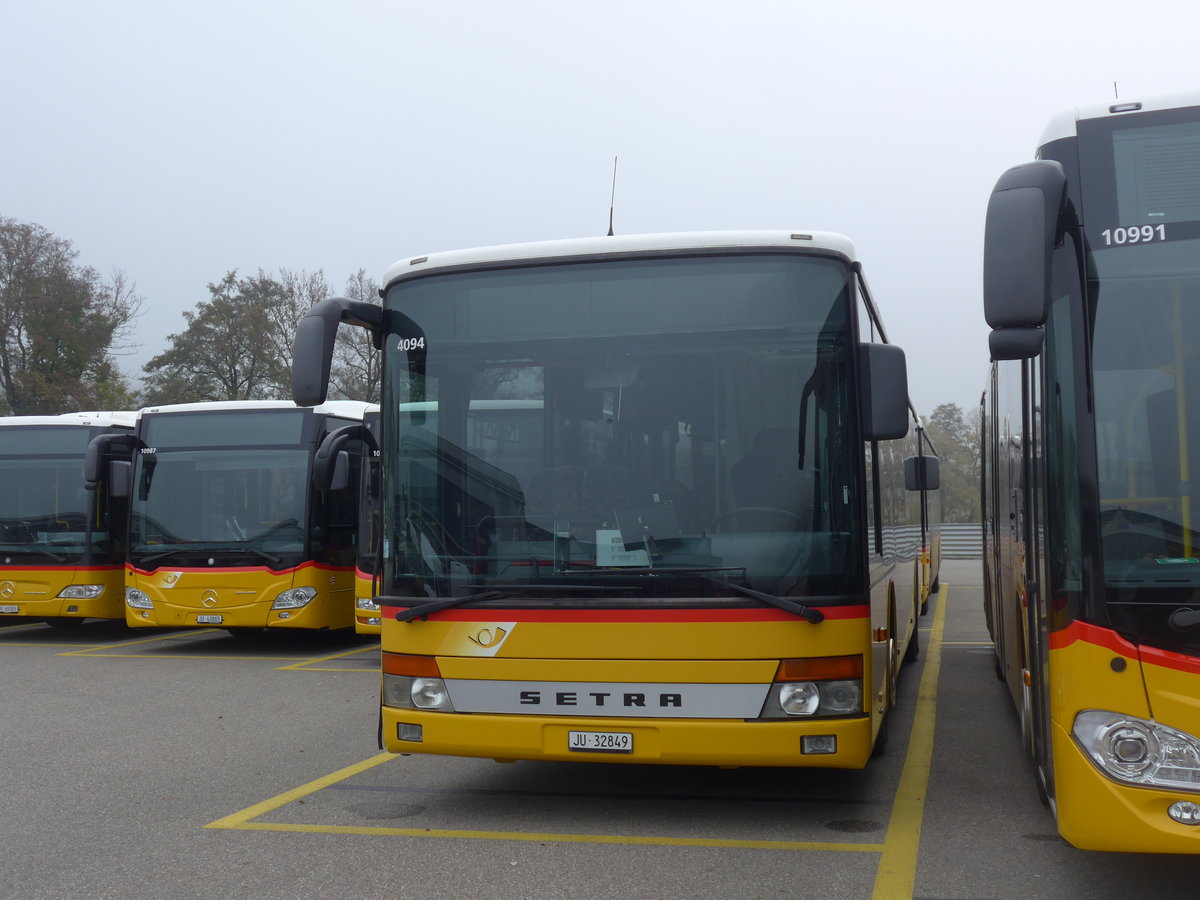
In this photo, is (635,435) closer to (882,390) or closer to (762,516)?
(762,516)

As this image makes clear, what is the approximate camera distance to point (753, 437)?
19.5 feet

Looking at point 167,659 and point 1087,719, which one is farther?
point 167,659

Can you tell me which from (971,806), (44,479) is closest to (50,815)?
(971,806)

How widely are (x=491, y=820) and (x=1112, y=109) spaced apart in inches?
171

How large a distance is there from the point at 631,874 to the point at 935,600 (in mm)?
19069

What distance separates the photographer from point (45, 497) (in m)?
16.4

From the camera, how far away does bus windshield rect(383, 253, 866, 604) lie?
5871 millimetres

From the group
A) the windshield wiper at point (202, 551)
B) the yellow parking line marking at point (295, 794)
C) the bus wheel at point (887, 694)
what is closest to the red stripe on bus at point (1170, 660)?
the bus wheel at point (887, 694)

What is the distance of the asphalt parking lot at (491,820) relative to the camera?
5.23 m

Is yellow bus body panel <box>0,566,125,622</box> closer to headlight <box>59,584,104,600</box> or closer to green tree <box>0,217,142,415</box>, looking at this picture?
headlight <box>59,584,104,600</box>

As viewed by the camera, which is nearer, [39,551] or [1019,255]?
[1019,255]

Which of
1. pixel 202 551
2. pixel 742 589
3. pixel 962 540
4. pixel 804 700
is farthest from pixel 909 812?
pixel 962 540

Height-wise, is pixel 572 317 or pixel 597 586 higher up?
pixel 572 317

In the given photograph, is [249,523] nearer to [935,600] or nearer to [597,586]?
[597,586]
